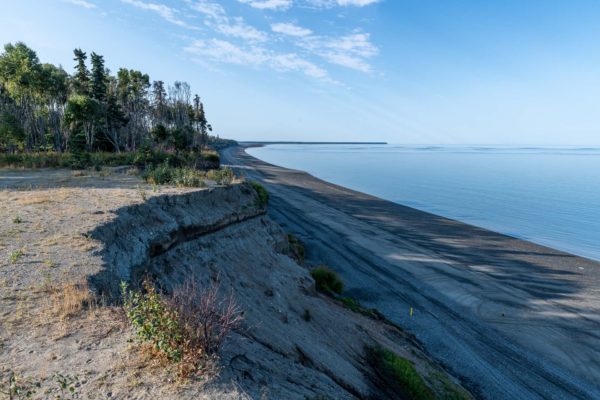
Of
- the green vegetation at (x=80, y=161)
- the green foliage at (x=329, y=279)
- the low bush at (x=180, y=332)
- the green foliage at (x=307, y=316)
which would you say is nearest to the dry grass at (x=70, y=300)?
the low bush at (x=180, y=332)

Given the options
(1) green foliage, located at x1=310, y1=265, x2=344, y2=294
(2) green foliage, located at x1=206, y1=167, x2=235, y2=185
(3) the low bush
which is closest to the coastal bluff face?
(3) the low bush

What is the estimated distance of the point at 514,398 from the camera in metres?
15.6

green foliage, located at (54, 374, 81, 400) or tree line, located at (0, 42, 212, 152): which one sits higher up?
tree line, located at (0, 42, 212, 152)

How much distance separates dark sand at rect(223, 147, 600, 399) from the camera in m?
17.8

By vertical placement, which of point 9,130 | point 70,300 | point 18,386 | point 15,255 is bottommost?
point 18,386

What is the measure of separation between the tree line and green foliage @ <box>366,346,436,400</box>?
1307 inches

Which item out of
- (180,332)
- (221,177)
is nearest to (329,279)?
(221,177)

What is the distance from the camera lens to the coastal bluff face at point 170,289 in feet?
20.2

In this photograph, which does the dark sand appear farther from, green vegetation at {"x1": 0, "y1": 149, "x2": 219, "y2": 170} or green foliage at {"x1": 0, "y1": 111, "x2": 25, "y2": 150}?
green foliage at {"x1": 0, "y1": 111, "x2": 25, "y2": 150}

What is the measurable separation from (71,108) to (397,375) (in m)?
41.9

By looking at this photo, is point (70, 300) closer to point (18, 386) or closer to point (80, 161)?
point (18, 386)

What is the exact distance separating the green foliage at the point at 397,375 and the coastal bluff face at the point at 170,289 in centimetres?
40

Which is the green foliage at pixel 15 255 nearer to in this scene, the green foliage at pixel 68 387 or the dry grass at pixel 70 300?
the dry grass at pixel 70 300

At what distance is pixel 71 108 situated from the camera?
39.0 metres
